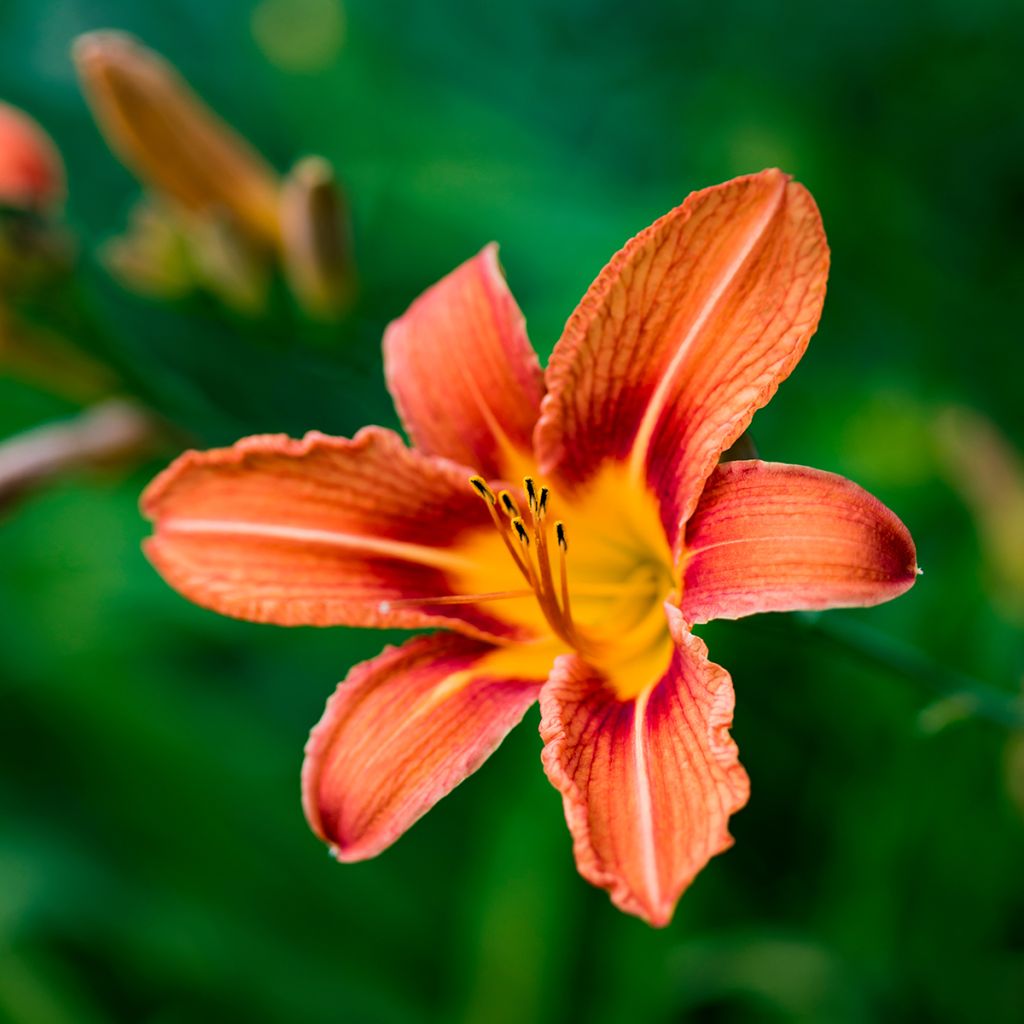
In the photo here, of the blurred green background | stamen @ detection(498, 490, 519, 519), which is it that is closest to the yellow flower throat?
stamen @ detection(498, 490, 519, 519)

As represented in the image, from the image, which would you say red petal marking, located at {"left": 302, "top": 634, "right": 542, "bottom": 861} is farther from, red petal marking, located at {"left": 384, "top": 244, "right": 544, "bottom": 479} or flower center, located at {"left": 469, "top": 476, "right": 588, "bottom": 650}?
red petal marking, located at {"left": 384, "top": 244, "right": 544, "bottom": 479}

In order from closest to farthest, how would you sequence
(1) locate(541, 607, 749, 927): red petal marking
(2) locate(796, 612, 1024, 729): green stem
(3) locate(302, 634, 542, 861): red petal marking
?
(1) locate(541, 607, 749, 927): red petal marking → (3) locate(302, 634, 542, 861): red petal marking → (2) locate(796, 612, 1024, 729): green stem

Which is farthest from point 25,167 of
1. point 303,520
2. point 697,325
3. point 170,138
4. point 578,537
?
point 697,325

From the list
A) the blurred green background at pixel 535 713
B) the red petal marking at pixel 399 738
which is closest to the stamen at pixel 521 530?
the red petal marking at pixel 399 738

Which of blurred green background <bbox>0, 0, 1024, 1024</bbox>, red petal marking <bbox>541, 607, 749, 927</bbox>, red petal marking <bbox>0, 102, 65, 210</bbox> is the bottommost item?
blurred green background <bbox>0, 0, 1024, 1024</bbox>

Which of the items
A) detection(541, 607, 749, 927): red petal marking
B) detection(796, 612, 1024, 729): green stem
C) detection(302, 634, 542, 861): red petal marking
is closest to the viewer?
detection(541, 607, 749, 927): red petal marking

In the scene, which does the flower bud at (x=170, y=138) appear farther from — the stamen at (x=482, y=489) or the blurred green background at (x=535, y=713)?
the stamen at (x=482, y=489)

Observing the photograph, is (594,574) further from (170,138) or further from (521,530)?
(170,138)
